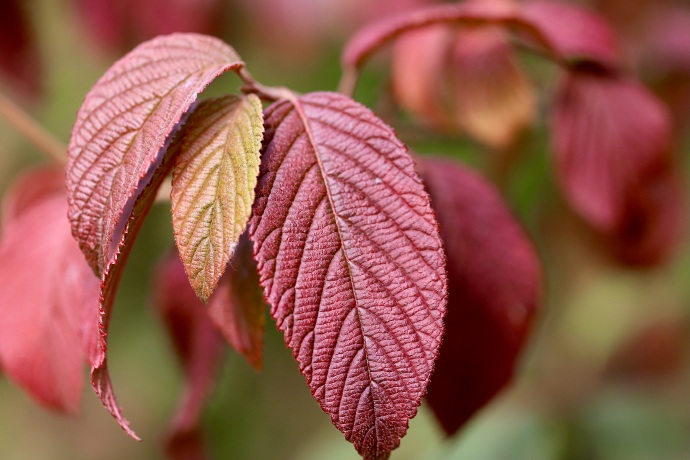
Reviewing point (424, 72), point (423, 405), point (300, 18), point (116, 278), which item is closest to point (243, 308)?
point (116, 278)

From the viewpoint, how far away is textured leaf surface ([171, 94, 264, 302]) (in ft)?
1.32

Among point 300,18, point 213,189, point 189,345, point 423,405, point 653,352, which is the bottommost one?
point 653,352

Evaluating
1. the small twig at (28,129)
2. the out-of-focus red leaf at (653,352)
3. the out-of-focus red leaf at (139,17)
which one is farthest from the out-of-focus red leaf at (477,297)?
the out-of-focus red leaf at (653,352)

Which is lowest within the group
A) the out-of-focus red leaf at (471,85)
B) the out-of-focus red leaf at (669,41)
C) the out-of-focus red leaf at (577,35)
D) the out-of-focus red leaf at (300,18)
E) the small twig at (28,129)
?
the out-of-focus red leaf at (669,41)

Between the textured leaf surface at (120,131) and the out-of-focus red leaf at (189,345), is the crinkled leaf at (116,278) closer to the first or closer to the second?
the textured leaf surface at (120,131)

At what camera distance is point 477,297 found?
0.61 metres

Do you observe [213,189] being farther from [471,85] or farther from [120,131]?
[471,85]

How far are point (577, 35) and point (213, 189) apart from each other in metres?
0.53

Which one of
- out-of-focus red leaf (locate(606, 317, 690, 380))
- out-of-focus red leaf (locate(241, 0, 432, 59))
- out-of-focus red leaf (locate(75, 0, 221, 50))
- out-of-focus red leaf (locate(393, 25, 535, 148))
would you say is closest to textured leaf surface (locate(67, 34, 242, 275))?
out-of-focus red leaf (locate(393, 25, 535, 148))

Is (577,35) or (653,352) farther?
(653,352)

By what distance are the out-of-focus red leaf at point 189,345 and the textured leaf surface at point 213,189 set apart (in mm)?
341

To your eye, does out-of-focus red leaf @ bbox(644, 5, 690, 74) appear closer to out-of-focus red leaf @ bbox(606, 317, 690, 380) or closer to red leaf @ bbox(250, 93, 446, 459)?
out-of-focus red leaf @ bbox(606, 317, 690, 380)

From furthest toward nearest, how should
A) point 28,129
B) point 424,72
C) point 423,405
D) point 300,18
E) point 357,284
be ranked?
point 300,18 < point 423,405 < point 424,72 < point 28,129 < point 357,284

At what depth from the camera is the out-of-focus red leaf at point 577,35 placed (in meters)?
0.77
